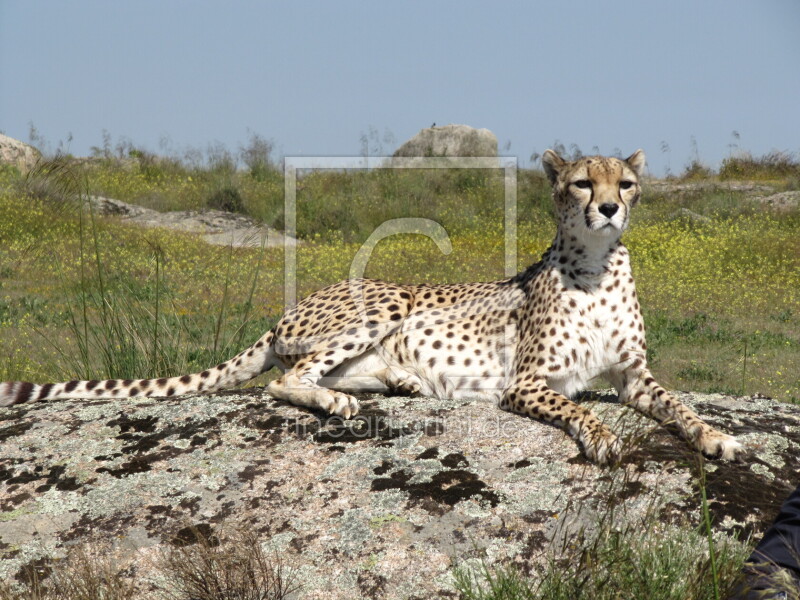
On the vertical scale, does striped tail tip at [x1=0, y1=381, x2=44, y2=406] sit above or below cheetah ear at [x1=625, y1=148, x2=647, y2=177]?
below

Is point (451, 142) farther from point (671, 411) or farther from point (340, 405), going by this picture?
point (340, 405)

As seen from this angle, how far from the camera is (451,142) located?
26109 mm

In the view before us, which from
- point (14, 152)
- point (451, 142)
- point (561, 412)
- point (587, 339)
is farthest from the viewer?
point (451, 142)

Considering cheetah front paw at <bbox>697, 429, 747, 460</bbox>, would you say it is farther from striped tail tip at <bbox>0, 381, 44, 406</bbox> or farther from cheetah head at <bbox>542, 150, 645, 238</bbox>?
striped tail tip at <bbox>0, 381, 44, 406</bbox>

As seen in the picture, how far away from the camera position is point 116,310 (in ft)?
19.0

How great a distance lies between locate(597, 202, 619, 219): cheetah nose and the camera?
4.24 metres

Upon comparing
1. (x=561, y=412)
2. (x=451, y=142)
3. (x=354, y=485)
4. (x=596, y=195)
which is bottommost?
(x=354, y=485)

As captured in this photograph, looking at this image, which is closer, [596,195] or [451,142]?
[596,195]

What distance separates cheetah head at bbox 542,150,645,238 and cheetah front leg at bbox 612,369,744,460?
72 centimetres

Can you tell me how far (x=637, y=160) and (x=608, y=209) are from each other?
0.59 meters

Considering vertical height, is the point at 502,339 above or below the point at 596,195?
below

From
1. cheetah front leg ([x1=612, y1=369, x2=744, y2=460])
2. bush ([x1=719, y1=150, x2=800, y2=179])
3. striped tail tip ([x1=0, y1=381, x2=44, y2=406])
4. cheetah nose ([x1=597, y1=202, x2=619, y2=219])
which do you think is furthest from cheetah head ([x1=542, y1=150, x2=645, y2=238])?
bush ([x1=719, y1=150, x2=800, y2=179])

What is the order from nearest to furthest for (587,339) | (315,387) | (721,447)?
(721,447)
(315,387)
(587,339)

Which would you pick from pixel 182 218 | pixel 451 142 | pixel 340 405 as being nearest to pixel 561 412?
pixel 340 405
